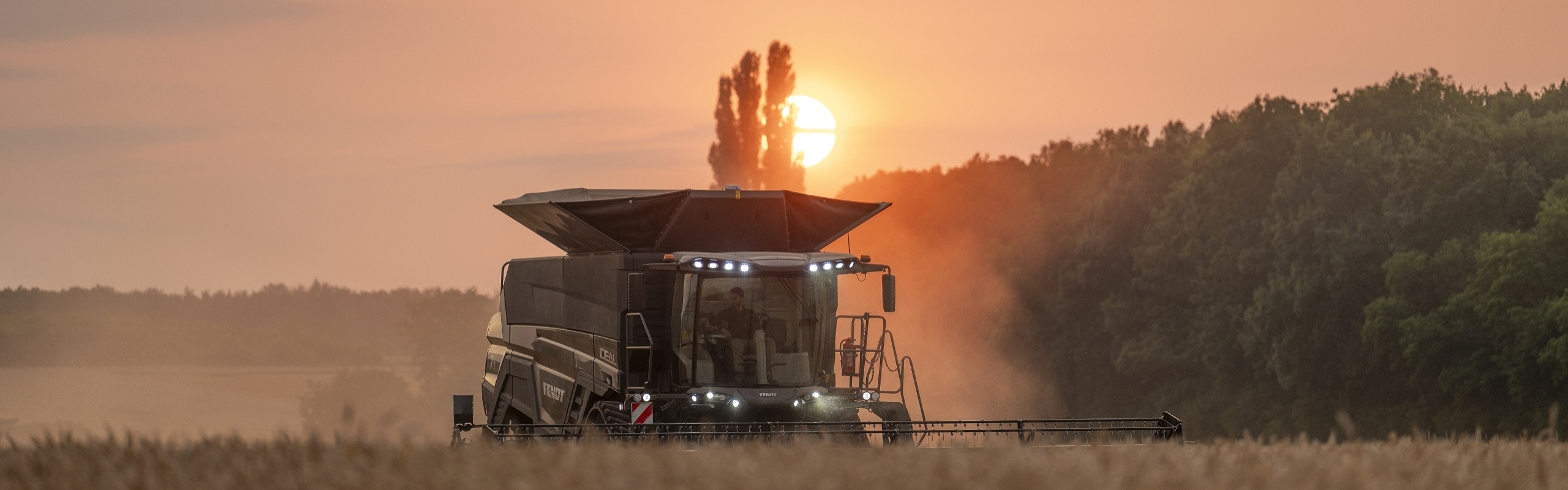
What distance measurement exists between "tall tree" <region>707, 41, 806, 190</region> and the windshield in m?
58.9

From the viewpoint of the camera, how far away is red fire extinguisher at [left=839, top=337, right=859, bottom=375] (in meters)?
17.4

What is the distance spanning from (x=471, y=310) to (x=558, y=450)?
14077 centimetres

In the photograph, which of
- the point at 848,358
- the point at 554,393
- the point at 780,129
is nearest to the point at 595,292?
the point at 554,393

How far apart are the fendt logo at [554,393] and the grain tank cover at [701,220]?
1.79 meters

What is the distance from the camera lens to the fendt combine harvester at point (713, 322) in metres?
17.5

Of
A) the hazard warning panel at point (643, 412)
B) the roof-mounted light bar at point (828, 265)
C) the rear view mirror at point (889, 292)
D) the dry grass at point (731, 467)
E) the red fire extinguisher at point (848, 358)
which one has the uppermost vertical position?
the roof-mounted light bar at point (828, 265)

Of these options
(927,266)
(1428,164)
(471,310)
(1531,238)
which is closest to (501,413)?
(1531,238)

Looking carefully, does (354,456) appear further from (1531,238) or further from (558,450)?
(1531,238)

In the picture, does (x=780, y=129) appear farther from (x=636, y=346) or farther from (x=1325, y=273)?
(x=636, y=346)

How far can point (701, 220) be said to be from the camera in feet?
64.4

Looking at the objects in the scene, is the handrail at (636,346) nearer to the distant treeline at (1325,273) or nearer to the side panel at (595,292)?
the side panel at (595,292)

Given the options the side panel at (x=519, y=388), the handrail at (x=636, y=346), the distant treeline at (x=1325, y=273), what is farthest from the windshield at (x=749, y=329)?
the distant treeline at (x=1325, y=273)

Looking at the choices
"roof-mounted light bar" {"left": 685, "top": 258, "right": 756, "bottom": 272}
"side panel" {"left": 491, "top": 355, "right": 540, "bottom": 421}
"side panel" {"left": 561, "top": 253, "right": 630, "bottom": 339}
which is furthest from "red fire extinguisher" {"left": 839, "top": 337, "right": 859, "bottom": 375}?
"side panel" {"left": 491, "top": 355, "right": 540, "bottom": 421}

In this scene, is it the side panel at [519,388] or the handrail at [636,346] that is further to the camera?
the side panel at [519,388]
